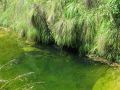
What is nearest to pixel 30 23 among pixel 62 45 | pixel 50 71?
pixel 62 45

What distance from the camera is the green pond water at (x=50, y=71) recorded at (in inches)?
371

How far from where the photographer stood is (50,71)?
35.2ft

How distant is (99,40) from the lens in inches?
435

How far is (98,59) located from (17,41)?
12.7 ft

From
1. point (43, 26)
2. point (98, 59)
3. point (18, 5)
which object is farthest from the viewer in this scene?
point (18, 5)

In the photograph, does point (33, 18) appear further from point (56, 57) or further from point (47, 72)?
point (47, 72)

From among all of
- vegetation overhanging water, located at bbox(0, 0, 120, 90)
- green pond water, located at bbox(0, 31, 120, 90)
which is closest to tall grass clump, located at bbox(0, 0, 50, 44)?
vegetation overhanging water, located at bbox(0, 0, 120, 90)

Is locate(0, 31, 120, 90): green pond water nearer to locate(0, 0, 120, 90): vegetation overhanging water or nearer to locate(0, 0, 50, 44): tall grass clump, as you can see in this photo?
locate(0, 0, 120, 90): vegetation overhanging water

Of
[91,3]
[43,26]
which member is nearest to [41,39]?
[43,26]

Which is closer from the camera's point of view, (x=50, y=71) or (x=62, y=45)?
(x=50, y=71)

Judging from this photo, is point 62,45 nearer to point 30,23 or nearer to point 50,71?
point 30,23

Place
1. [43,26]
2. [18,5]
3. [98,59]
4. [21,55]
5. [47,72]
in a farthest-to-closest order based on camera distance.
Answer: [18,5], [43,26], [21,55], [98,59], [47,72]

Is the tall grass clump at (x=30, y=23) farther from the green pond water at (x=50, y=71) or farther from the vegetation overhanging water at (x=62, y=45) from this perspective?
the green pond water at (x=50, y=71)

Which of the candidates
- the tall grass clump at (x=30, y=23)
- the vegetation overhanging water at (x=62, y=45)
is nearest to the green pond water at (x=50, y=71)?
the vegetation overhanging water at (x=62, y=45)
